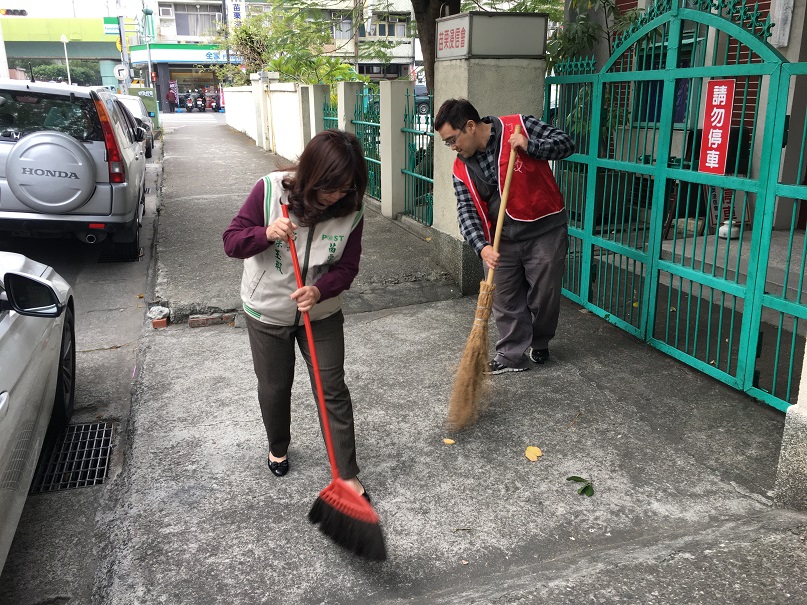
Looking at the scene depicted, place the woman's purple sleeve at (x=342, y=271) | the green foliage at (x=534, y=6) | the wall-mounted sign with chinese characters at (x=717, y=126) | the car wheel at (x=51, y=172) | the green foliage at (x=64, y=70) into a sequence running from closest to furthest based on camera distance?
the woman's purple sleeve at (x=342, y=271), the wall-mounted sign with chinese characters at (x=717, y=126), the car wheel at (x=51, y=172), the green foliage at (x=534, y=6), the green foliage at (x=64, y=70)

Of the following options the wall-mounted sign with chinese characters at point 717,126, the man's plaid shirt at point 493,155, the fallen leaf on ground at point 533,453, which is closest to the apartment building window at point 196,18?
the man's plaid shirt at point 493,155

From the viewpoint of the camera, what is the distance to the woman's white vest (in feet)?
9.50

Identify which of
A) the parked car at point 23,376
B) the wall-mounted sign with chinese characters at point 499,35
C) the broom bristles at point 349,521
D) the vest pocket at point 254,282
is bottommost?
the broom bristles at point 349,521

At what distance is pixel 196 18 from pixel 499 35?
55411mm

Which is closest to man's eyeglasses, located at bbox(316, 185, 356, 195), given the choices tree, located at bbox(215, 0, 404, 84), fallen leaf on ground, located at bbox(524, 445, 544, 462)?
fallen leaf on ground, located at bbox(524, 445, 544, 462)

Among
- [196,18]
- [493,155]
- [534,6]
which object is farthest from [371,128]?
[196,18]

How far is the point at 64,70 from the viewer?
173 ft

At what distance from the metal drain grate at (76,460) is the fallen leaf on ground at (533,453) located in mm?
2118

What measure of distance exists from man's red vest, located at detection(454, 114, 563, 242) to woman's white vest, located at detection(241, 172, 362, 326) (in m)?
1.42

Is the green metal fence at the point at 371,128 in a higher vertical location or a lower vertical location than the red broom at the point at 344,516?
higher

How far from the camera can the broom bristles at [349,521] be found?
2.68 m

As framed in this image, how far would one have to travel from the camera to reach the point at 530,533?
2959 mm

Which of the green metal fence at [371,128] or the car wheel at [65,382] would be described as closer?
the car wheel at [65,382]

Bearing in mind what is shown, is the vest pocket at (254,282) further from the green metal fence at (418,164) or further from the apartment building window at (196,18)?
the apartment building window at (196,18)
